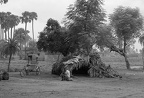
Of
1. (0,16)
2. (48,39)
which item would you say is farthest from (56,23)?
(0,16)

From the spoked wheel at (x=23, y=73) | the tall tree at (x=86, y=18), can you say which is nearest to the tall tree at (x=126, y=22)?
the tall tree at (x=86, y=18)

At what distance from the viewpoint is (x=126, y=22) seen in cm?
3759

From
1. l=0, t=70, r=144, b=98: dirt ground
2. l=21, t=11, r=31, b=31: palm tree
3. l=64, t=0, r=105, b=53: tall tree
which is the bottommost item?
l=0, t=70, r=144, b=98: dirt ground

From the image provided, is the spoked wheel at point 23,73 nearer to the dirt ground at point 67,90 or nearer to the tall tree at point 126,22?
the dirt ground at point 67,90

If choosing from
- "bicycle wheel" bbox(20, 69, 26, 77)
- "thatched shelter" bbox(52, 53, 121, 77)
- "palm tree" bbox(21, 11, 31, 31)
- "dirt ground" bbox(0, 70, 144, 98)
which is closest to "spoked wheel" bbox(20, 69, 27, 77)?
"bicycle wheel" bbox(20, 69, 26, 77)

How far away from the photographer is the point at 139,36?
40062 millimetres

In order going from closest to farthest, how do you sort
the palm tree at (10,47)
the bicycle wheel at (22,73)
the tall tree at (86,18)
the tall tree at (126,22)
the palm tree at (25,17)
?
the bicycle wheel at (22,73), the tall tree at (86,18), the palm tree at (10,47), the tall tree at (126,22), the palm tree at (25,17)

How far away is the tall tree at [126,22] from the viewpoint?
37.4 m

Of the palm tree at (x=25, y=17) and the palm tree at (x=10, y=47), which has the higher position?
the palm tree at (x=25, y=17)

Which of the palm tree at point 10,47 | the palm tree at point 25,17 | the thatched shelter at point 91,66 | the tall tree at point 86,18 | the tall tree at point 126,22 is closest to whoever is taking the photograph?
the thatched shelter at point 91,66

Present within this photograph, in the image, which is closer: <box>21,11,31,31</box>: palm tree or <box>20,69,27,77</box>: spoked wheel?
<box>20,69,27,77</box>: spoked wheel

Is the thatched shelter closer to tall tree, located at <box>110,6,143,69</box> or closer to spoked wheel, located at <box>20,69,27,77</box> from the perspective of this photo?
spoked wheel, located at <box>20,69,27,77</box>

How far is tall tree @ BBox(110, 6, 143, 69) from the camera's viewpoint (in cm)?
3744

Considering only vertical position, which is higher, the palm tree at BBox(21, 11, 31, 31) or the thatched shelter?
the palm tree at BBox(21, 11, 31, 31)
